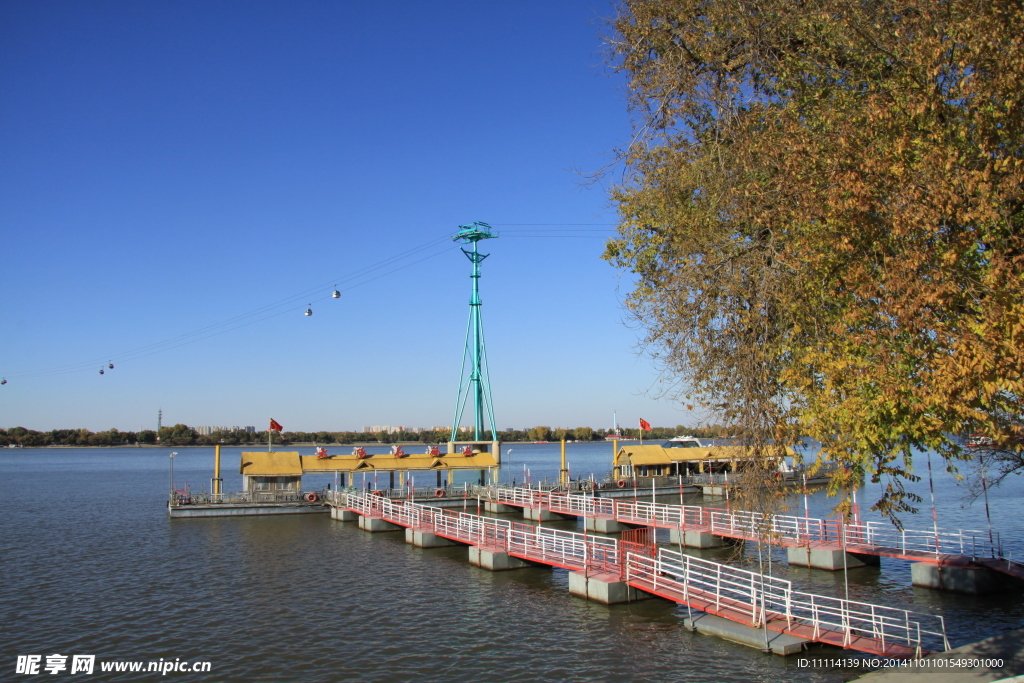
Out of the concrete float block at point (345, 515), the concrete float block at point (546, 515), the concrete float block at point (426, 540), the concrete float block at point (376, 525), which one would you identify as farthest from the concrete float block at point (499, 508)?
the concrete float block at point (426, 540)

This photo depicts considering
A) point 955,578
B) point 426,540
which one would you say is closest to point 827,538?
point 955,578

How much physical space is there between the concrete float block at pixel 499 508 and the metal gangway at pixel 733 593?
37.9ft

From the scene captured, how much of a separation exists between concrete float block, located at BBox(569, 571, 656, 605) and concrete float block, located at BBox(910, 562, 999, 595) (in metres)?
9.86

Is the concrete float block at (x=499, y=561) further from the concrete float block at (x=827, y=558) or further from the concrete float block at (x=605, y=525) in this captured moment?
the concrete float block at (x=827, y=558)

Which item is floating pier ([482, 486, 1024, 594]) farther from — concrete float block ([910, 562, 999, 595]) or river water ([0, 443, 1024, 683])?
river water ([0, 443, 1024, 683])

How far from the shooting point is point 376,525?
39.3 m

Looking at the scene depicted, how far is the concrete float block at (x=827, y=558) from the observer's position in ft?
88.5

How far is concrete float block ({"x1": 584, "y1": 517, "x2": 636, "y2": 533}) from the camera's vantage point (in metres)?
38.5

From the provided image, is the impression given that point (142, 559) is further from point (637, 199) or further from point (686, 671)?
point (637, 199)

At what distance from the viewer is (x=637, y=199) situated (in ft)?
42.8

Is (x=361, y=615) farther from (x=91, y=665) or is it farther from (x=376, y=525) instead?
(x=376, y=525)

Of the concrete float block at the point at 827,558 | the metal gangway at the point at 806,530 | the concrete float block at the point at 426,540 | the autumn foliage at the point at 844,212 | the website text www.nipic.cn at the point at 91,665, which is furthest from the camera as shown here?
the concrete float block at the point at 426,540

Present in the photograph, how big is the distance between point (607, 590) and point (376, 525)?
20.5 metres

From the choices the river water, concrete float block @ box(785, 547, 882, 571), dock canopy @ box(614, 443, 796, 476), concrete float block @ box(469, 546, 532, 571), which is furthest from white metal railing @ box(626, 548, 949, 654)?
dock canopy @ box(614, 443, 796, 476)
